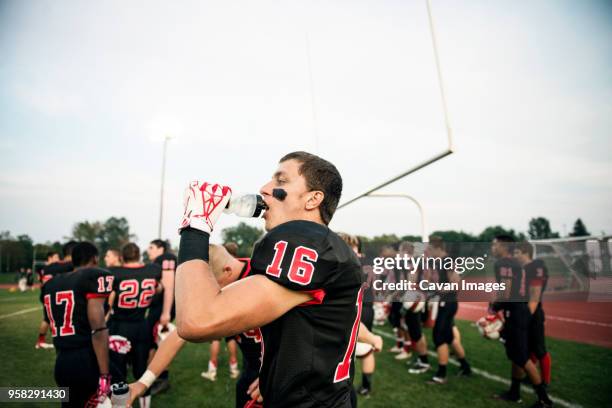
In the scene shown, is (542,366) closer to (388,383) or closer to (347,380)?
(388,383)

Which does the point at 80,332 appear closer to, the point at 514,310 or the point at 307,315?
the point at 307,315

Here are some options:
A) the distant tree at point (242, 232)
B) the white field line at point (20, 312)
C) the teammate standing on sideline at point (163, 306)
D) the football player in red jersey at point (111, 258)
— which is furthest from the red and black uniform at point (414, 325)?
the distant tree at point (242, 232)

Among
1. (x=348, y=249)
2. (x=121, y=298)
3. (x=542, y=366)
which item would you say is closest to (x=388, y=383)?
(x=542, y=366)

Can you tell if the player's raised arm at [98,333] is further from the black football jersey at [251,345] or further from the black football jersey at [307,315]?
the black football jersey at [307,315]

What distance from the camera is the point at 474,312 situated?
56.2 feet

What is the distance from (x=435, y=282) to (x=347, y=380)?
5874mm

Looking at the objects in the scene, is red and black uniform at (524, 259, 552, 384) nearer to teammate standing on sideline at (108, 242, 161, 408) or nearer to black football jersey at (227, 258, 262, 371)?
black football jersey at (227, 258, 262, 371)

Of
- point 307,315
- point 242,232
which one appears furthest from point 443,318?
point 242,232

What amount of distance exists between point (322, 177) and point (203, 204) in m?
0.71

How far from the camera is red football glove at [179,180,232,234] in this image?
167 cm

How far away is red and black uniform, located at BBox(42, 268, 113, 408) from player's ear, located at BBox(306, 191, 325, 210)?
9.98 ft

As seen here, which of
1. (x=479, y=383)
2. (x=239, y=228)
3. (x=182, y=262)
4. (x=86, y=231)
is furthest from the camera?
(x=86, y=231)

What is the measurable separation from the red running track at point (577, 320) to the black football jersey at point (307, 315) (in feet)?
39.3

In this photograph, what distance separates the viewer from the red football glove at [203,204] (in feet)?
5.49
